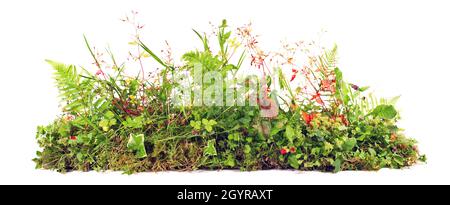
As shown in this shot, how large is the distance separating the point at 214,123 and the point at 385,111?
114cm

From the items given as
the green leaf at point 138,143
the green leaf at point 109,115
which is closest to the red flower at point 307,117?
the green leaf at point 138,143

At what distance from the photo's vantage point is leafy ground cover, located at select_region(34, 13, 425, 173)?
11.1ft

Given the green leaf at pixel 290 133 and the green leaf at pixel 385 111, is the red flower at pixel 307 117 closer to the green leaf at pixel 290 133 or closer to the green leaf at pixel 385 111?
the green leaf at pixel 290 133

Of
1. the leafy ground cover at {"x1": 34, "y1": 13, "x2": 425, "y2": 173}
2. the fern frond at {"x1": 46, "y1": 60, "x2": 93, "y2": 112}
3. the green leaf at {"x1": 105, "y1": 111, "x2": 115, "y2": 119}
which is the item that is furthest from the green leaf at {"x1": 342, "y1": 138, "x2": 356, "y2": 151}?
the fern frond at {"x1": 46, "y1": 60, "x2": 93, "y2": 112}

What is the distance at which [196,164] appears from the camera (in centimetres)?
338

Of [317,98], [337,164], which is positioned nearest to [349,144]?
[337,164]

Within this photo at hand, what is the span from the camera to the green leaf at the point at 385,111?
364 centimetres

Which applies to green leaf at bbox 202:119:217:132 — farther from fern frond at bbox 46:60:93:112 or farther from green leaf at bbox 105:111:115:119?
fern frond at bbox 46:60:93:112

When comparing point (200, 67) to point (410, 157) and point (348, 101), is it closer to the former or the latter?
point (348, 101)

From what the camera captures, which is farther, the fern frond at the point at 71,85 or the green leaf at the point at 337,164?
the fern frond at the point at 71,85

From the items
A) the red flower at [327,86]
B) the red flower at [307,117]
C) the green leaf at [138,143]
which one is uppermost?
the red flower at [327,86]

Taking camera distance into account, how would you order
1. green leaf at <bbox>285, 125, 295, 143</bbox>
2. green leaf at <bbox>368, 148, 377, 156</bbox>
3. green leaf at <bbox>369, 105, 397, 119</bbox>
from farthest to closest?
1. green leaf at <bbox>369, 105, 397, 119</bbox>
2. green leaf at <bbox>368, 148, 377, 156</bbox>
3. green leaf at <bbox>285, 125, 295, 143</bbox>

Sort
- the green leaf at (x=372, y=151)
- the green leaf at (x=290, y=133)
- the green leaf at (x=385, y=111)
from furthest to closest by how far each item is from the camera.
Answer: the green leaf at (x=385, y=111), the green leaf at (x=372, y=151), the green leaf at (x=290, y=133)

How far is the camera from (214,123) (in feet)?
10.9
